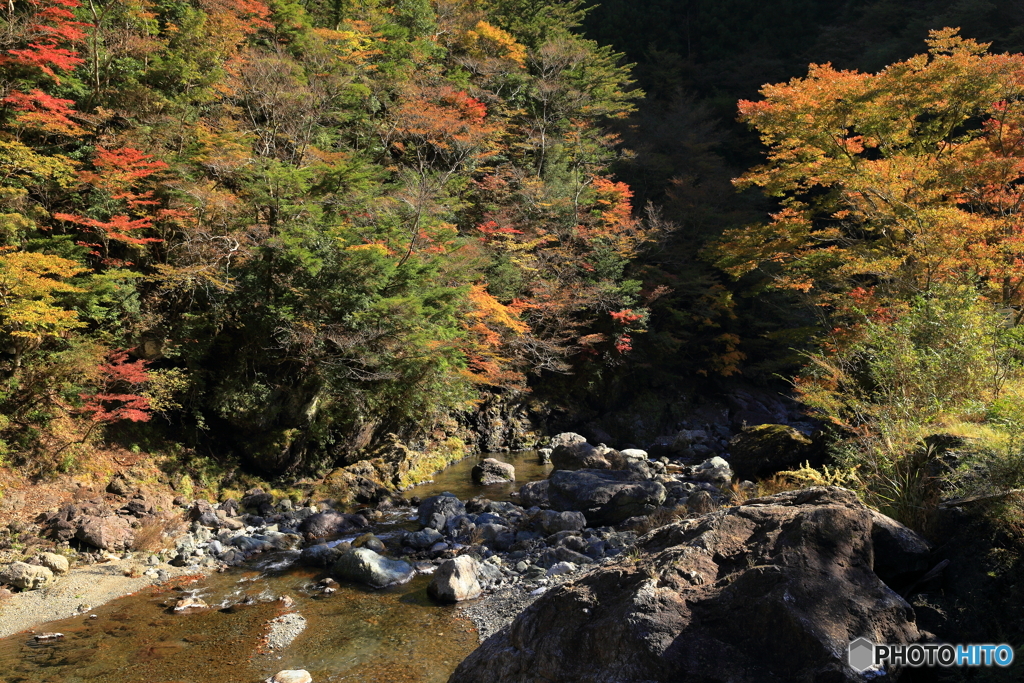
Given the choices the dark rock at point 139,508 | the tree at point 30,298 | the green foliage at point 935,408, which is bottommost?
the dark rock at point 139,508

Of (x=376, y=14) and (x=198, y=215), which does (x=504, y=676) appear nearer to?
(x=198, y=215)

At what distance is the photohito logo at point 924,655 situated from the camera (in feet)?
9.29

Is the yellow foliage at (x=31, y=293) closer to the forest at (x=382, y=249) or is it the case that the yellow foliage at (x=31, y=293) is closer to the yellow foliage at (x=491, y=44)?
the forest at (x=382, y=249)

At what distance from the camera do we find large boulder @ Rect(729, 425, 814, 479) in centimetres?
1003

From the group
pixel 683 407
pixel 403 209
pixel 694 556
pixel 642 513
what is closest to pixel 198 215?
pixel 403 209

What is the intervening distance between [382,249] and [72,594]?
6.67 meters

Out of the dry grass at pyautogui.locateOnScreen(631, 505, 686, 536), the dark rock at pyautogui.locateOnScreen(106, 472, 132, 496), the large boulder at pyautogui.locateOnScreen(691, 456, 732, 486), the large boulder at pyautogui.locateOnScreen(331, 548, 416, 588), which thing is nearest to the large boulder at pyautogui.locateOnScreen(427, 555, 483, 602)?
the large boulder at pyautogui.locateOnScreen(331, 548, 416, 588)

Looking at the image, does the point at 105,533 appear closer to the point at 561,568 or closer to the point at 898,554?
the point at 561,568

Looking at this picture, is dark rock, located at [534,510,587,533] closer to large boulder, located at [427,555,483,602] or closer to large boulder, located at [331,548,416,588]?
large boulder, located at [427,555,483,602]

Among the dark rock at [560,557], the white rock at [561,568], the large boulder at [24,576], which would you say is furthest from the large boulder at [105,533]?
the white rock at [561,568]

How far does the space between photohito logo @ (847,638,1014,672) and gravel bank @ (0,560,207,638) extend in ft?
24.2

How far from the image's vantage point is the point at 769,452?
10.4 meters

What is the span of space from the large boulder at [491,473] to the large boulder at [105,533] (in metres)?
6.86

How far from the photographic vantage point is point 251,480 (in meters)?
10.6
